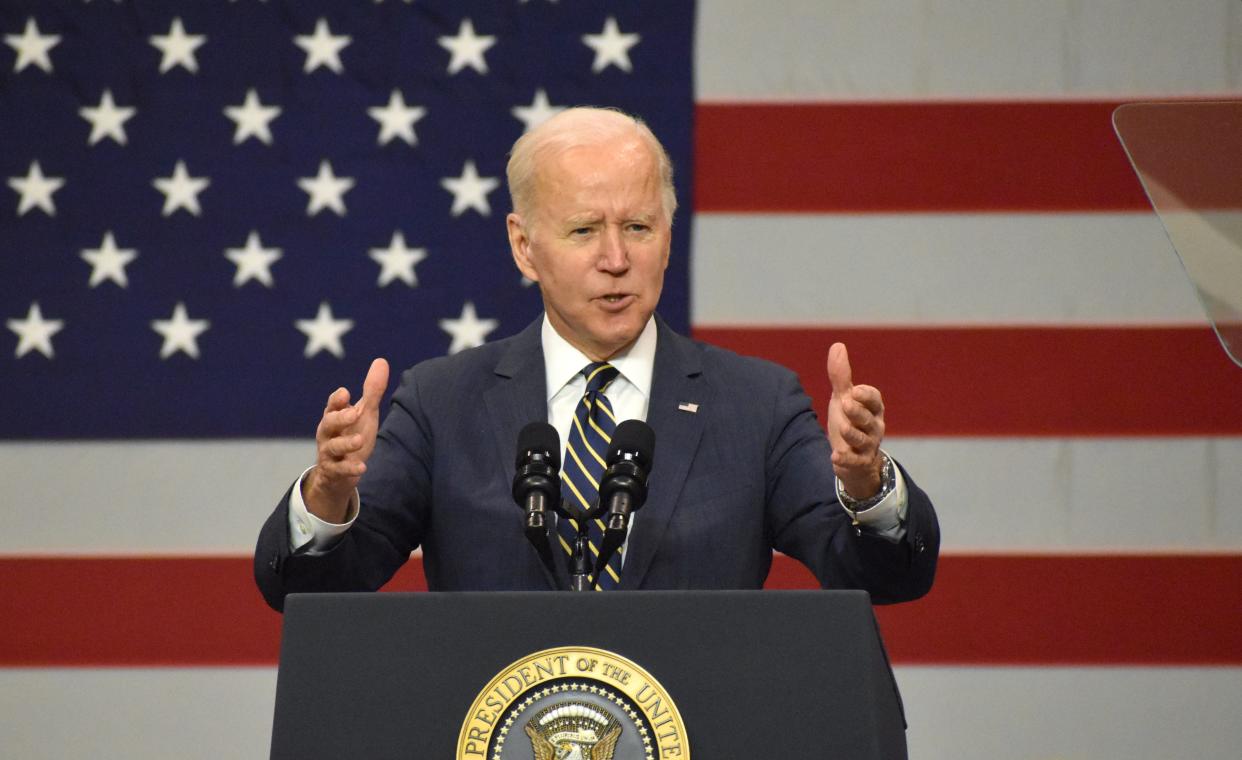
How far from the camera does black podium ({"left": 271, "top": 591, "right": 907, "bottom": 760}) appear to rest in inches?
51.9

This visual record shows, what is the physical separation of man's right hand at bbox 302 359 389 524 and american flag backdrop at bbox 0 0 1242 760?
165 centimetres

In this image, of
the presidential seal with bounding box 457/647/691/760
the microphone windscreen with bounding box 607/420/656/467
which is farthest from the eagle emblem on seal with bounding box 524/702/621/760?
the microphone windscreen with bounding box 607/420/656/467

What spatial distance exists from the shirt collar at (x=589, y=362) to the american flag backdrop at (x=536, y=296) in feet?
4.01

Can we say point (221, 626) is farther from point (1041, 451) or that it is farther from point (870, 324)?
point (1041, 451)

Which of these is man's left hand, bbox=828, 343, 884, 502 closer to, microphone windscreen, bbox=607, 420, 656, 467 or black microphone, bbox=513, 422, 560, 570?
microphone windscreen, bbox=607, 420, 656, 467

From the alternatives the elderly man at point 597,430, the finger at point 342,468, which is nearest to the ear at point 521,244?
the elderly man at point 597,430

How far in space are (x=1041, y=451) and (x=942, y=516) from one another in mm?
273

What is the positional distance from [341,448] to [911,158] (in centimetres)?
212

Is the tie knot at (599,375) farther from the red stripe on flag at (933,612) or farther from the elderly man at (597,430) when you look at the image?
the red stripe on flag at (933,612)

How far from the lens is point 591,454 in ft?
6.49

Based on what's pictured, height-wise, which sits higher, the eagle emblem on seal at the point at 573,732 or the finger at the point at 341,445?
the finger at the point at 341,445

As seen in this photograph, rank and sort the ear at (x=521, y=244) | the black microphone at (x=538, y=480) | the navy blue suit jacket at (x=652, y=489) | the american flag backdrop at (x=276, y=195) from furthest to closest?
the american flag backdrop at (x=276, y=195)
the ear at (x=521, y=244)
the navy blue suit jacket at (x=652, y=489)
the black microphone at (x=538, y=480)

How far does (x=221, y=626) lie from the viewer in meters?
3.32

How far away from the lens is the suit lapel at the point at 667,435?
6.20 ft
